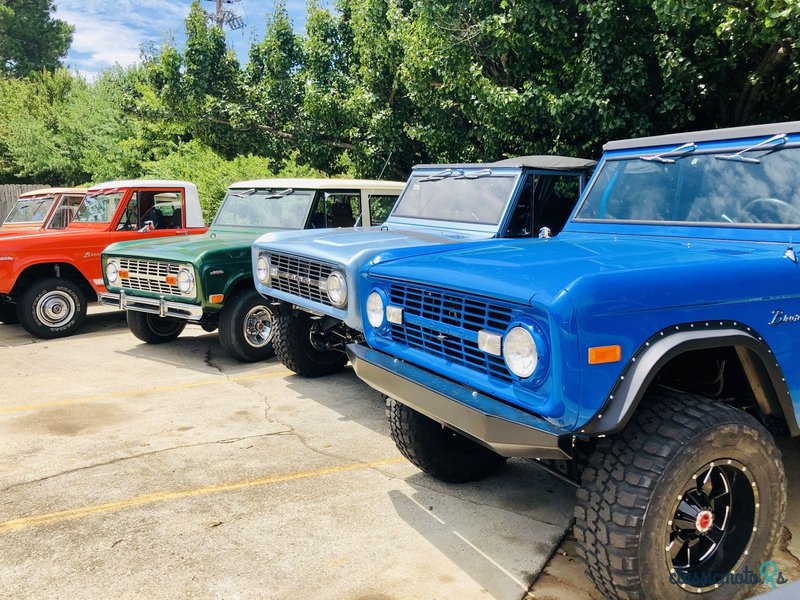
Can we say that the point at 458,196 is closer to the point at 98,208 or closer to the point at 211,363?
the point at 211,363

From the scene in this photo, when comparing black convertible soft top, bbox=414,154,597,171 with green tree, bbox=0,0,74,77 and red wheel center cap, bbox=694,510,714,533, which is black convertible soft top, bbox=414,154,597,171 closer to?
red wheel center cap, bbox=694,510,714,533

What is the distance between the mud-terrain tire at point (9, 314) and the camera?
9.55 m

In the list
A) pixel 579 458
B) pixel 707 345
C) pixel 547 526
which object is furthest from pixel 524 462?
pixel 707 345

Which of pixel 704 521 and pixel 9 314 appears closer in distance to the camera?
pixel 704 521

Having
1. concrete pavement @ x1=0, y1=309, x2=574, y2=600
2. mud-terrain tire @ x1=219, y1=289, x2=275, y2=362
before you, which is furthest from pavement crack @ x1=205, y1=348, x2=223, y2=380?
concrete pavement @ x1=0, y1=309, x2=574, y2=600

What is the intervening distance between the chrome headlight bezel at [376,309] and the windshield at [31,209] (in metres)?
8.35

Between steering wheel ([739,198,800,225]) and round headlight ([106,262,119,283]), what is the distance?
6.29m

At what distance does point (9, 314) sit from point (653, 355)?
9.70 m

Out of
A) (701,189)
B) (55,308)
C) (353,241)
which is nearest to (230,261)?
(353,241)

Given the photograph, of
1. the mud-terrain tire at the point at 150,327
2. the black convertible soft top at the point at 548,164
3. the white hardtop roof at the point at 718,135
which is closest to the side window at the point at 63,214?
the mud-terrain tire at the point at 150,327

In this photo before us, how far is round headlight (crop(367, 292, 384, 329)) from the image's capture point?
3.46 m

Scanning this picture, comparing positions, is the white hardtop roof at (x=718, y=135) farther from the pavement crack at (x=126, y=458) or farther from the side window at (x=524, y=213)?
the pavement crack at (x=126, y=458)

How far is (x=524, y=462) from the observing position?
14.3 feet

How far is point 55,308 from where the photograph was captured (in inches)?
337
